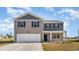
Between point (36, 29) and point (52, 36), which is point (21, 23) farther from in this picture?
point (52, 36)

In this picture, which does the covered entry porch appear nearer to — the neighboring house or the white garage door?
the neighboring house

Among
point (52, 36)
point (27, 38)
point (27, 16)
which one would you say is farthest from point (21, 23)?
point (52, 36)

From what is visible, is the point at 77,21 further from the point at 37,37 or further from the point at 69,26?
the point at 37,37

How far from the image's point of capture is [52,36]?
107 ft

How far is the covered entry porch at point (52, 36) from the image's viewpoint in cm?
3222

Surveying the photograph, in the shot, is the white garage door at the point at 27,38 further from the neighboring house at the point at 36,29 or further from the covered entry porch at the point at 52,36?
the covered entry porch at the point at 52,36

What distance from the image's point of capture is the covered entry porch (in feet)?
106

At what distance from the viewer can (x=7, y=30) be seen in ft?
91.8

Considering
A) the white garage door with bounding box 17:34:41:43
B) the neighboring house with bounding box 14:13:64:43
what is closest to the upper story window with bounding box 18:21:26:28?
the neighboring house with bounding box 14:13:64:43

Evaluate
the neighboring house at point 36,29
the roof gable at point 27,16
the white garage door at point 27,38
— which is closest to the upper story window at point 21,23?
the neighboring house at point 36,29

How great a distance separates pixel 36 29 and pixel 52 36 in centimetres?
210

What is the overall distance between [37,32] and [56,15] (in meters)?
3.48
